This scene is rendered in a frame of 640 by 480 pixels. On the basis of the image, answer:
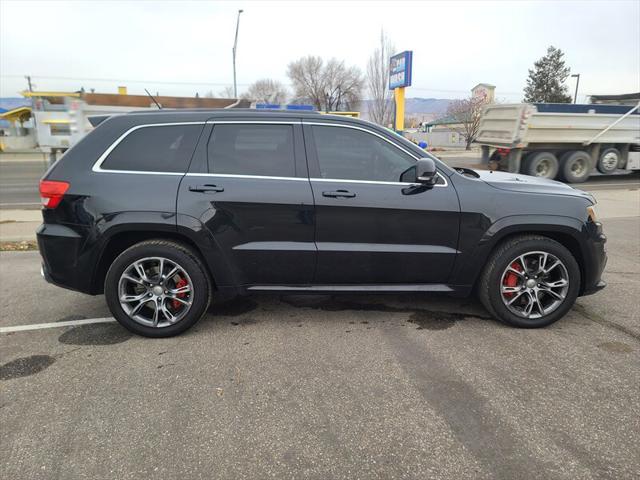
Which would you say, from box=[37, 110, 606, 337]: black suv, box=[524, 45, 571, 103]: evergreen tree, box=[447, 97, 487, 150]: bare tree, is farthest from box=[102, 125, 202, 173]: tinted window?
box=[524, 45, 571, 103]: evergreen tree

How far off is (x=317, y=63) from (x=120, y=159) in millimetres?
62926

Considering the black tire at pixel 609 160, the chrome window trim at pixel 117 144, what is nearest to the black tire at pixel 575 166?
the black tire at pixel 609 160

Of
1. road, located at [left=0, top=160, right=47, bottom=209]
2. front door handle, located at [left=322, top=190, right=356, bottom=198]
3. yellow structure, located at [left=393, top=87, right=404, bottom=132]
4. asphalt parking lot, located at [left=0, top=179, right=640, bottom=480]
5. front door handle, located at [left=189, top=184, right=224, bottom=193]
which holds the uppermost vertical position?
yellow structure, located at [left=393, top=87, right=404, bottom=132]

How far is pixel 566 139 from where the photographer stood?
14789 millimetres

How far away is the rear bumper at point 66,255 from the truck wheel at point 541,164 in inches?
545

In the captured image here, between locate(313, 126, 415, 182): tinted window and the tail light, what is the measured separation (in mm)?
2028

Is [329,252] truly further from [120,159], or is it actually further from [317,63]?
[317,63]

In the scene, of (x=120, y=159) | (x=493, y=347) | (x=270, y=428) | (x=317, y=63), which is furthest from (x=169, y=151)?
(x=317, y=63)

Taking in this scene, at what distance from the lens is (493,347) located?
358 centimetres

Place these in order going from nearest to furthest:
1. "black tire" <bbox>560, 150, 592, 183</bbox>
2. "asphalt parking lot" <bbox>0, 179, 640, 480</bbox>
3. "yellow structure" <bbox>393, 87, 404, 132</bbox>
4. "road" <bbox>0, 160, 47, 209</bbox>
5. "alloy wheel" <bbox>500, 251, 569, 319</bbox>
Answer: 1. "asphalt parking lot" <bbox>0, 179, 640, 480</bbox>
2. "alloy wheel" <bbox>500, 251, 569, 319</bbox>
3. "road" <bbox>0, 160, 47, 209</bbox>
4. "black tire" <bbox>560, 150, 592, 183</bbox>
5. "yellow structure" <bbox>393, 87, 404, 132</bbox>

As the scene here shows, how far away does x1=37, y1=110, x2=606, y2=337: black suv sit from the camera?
12.0 ft

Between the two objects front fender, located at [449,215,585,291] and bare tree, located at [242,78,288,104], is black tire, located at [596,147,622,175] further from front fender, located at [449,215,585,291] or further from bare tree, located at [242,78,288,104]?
bare tree, located at [242,78,288,104]

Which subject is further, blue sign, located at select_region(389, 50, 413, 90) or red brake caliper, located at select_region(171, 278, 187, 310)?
blue sign, located at select_region(389, 50, 413, 90)

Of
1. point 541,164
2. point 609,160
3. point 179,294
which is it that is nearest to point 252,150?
point 179,294
